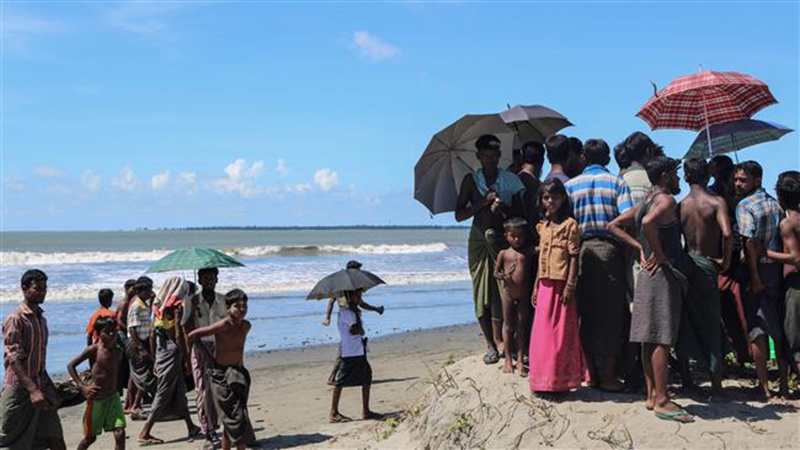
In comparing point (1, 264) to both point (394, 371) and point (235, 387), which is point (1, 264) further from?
point (235, 387)

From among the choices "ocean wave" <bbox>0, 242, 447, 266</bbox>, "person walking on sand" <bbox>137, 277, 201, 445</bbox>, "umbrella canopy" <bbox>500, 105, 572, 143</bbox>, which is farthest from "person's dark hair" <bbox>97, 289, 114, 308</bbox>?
"ocean wave" <bbox>0, 242, 447, 266</bbox>

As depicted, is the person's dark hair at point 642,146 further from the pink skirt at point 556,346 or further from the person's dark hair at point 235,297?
the person's dark hair at point 235,297

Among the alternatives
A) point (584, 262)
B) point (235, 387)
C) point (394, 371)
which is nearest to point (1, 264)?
point (394, 371)

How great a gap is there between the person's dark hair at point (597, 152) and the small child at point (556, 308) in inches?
20.2

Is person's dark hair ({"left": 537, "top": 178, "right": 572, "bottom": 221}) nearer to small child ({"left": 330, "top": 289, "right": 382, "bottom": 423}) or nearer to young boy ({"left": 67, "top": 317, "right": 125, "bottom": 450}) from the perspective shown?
small child ({"left": 330, "top": 289, "right": 382, "bottom": 423})

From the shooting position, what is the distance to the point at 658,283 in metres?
5.59

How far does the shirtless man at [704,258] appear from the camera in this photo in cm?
585

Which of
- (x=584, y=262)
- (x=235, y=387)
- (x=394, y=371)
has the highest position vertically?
(x=584, y=262)

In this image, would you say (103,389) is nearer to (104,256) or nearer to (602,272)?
(602,272)

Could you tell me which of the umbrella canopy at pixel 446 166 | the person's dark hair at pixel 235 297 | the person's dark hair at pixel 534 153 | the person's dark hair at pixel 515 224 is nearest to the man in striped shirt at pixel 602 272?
the person's dark hair at pixel 515 224

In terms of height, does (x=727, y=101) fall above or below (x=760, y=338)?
above

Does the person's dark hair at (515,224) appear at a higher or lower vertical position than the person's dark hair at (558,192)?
lower

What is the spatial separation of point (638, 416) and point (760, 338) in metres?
1.25

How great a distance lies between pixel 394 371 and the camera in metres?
12.6
